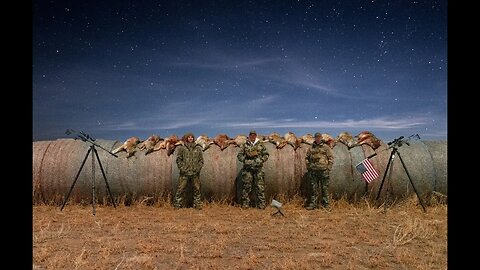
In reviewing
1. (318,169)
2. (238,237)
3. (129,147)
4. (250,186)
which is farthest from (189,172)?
(238,237)

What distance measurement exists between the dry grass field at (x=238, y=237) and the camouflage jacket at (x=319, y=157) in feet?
4.42

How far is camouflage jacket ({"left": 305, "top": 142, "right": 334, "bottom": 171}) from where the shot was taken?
43.2ft

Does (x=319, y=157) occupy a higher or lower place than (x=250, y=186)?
higher

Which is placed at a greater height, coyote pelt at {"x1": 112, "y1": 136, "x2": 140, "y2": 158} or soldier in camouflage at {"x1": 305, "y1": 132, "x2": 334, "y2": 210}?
coyote pelt at {"x1": 112, "y1": 136, "x2": 140, "y2": 158}

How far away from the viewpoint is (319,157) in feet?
43.4

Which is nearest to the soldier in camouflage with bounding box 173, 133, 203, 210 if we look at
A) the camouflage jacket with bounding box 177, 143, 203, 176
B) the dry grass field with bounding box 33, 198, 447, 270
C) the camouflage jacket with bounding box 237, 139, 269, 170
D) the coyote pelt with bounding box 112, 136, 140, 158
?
the camouflage jacket with bounding box 177, 143, 203, 176

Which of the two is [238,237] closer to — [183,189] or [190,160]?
[183,189]

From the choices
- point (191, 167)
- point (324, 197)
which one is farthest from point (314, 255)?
point (191, 167)

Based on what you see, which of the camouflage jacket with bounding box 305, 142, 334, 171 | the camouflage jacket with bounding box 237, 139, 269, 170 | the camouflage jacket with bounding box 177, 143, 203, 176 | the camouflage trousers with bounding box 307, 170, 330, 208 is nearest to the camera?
the camouflage jacket with bounding box 305, 142, 334, 171

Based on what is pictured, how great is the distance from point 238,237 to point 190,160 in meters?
4.72

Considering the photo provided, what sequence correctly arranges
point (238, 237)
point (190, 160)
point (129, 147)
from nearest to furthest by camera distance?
point (238, 237), point (190, 160), point (129, 147)

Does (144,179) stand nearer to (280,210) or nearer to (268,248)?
(280,210)

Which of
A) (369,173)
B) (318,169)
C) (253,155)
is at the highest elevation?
(253,155)

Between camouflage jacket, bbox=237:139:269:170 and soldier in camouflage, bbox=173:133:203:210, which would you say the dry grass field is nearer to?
soldier in camouflage, bbox=173:133:203:210
